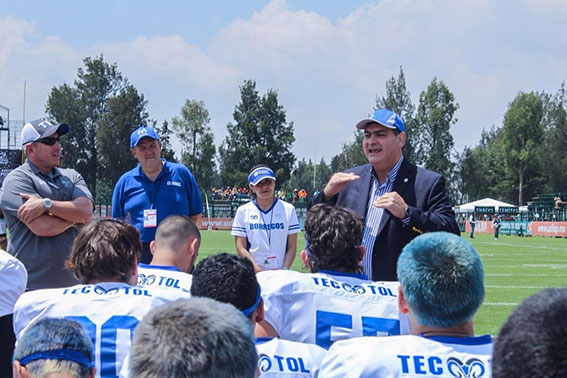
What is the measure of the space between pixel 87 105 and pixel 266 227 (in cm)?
6489

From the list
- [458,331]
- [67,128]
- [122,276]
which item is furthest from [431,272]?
[67,128]

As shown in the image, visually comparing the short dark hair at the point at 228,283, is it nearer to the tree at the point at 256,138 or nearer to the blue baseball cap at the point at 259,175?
the blue baseball cap at the point at 259,175

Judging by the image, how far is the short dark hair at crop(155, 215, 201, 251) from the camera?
376 centimetres

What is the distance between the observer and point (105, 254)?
9.80 ft

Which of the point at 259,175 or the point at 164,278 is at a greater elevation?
the point at 259,175

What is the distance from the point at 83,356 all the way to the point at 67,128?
3.50m

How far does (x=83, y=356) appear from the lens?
6.07 ft

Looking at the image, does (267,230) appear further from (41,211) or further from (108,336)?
(108,336)

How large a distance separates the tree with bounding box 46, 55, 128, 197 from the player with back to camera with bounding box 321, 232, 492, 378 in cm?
6624

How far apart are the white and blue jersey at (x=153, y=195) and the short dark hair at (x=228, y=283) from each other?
3.21 m

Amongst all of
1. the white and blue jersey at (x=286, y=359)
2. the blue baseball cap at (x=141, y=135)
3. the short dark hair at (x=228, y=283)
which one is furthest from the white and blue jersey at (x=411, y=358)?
the blue baseball cap at (x=141, y=135)

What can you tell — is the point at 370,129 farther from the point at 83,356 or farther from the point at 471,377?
the point at 83,356

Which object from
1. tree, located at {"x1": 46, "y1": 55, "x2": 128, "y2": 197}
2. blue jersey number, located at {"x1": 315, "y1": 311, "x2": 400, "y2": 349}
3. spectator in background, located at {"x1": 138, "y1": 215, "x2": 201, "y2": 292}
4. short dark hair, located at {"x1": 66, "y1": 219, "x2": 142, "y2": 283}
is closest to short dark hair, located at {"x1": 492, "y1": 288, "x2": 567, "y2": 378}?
blue jersey number, located at {"x1": 315, "y1": 311, "x2": 400, "y2": 349}

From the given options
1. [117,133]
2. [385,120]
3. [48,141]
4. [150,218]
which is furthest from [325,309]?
[117,133]
